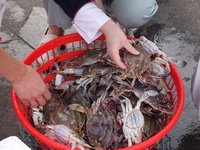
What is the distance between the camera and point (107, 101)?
1837 mm

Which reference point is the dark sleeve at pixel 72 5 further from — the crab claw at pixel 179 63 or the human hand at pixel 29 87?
the crab claw at pixel 179 63

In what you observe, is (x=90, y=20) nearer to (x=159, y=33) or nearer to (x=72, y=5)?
(x=72, y=5)

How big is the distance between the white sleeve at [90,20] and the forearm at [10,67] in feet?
1.61

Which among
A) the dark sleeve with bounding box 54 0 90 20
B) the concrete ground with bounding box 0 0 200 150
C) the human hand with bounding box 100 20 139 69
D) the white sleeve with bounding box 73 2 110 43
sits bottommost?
the concrete ground with bounding box 0 0 200 150

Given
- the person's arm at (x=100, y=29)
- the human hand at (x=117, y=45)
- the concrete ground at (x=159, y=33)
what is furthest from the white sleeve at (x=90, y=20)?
the concrete ground at (x=159, y=33)

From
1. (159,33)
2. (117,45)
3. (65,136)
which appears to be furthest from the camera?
(159,33)

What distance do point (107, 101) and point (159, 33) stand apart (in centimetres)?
117

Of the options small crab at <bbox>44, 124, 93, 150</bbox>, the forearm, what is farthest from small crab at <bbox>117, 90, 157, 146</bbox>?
the forearm

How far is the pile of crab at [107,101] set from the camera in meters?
1.72

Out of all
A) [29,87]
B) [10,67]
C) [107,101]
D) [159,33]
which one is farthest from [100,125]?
[159,33]

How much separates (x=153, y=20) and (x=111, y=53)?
4.00 feet

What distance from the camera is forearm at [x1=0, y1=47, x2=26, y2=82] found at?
155 cm

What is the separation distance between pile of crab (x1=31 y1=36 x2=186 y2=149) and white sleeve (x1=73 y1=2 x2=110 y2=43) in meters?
0.13

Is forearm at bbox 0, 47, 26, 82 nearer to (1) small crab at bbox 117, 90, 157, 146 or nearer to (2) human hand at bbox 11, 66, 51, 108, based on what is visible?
(2) human hand at bbox 11, 66, 51, 108
